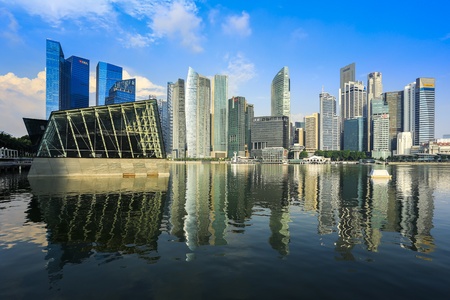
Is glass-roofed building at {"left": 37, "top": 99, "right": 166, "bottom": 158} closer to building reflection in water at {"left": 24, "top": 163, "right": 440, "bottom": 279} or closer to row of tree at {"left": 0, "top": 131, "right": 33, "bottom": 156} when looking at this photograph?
building reflection in water at {"left": 24, "top": 163, "right": 440, "bottom": 279}

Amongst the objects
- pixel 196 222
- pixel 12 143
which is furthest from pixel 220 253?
pixel 12 143

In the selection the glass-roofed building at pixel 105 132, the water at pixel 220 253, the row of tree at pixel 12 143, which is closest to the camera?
the water at pixel 220 253

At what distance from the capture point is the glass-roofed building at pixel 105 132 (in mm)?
86875

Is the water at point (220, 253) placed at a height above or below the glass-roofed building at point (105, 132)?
below

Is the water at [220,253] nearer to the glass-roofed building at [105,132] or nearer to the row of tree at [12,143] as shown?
the glass-roofed building at [105,132]

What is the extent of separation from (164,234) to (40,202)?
28078mm

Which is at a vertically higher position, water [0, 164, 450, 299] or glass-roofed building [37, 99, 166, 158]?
glass-roofed building [37, 99, 166, 158]

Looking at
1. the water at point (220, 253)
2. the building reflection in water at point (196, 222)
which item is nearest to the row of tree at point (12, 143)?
the building reflection in water at point (196, 222)

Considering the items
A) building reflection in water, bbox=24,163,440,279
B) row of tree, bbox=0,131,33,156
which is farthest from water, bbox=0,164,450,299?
row of tree, bbox=0,131,33,156

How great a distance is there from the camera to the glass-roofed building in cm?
8688

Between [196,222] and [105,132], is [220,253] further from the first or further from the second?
[105,132]

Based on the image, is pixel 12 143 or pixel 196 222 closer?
Result: pixel 196 222

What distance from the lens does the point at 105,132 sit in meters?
91.4

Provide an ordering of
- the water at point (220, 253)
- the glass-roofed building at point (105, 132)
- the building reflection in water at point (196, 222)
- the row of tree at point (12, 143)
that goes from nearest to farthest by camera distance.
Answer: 1. the water at point (220, 253)
2. the building reflection in water at point (196, 222)
3. the glass-roofed building at point (105, 132)
4. the row of tree at point (12, 143)
